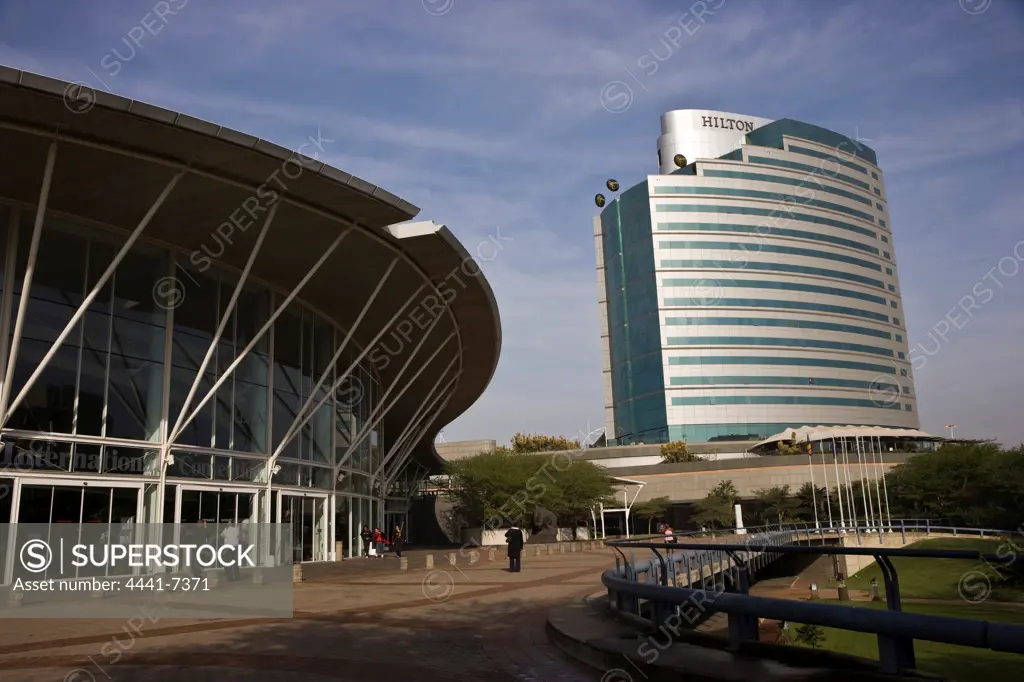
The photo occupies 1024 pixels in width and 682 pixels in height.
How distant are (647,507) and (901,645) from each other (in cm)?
6695

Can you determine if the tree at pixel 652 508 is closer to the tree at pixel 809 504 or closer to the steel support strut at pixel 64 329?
the tree at pixel 809 504

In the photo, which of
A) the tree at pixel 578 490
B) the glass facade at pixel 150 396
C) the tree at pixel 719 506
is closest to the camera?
the glass facade at pixel 150 396

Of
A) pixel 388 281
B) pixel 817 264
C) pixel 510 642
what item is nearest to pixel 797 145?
pixel 817 264

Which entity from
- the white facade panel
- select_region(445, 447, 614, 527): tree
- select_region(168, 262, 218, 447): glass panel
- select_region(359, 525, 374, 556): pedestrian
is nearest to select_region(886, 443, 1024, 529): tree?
select_region(445, 447, 614, 527): tree

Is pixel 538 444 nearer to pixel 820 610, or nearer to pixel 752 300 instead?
pixel 752 300

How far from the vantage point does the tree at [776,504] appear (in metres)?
67.2

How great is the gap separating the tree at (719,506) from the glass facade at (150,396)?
44046 millimetres

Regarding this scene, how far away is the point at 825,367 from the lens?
11331 centimetres

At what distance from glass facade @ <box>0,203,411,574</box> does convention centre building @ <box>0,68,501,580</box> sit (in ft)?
0.17

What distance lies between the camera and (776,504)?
226 ft

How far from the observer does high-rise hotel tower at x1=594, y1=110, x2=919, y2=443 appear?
108250mm

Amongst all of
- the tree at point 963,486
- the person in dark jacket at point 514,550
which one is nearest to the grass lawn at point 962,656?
the person in dark jacket at point 514,550

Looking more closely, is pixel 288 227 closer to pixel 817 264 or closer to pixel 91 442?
pixel 91 442

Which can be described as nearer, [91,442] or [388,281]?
[91,442]
